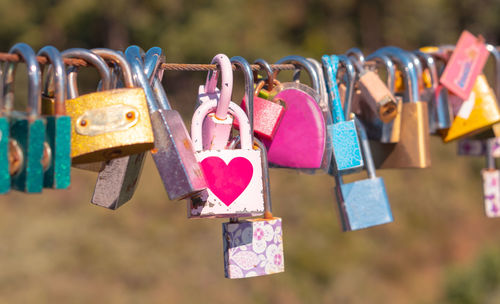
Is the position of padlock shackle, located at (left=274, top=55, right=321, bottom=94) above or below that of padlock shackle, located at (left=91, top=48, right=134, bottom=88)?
above

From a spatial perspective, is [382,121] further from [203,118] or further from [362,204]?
[203,118]

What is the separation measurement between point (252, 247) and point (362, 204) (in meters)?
0.39

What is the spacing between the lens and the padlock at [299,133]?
4.52 ft

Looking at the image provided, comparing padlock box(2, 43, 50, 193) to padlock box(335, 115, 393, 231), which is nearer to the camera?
padlock box(2, 43, 50, 193)

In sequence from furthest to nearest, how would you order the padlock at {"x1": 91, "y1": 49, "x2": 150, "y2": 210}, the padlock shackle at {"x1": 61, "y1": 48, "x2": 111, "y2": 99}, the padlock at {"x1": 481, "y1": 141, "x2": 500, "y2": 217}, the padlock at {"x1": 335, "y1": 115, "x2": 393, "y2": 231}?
the padlock at {"x1": 481, "y1": 141, "x2": 500, "y2": 217} → the padlock at {"x1": 335, "y1": 115, "x2": 393, "y2": 231} → the padlock at {"x1": 91, "y1": 49, "x2": 150, "y2": 210} → the padlock shackle at {"x1": 61, "y1": 48, "x2": 111, "y2": 99}

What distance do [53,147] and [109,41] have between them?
8.45 meters

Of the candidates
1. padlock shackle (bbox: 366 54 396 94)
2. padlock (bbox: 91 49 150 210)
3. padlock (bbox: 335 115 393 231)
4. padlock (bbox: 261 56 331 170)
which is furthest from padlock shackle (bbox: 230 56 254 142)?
padlock shackle (bbox: 366 54 396 94)

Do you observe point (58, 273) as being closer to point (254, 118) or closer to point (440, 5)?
point (254, 118)

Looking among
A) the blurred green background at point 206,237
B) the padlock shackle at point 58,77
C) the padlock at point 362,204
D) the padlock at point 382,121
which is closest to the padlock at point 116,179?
the padlock shackle at point 58,77

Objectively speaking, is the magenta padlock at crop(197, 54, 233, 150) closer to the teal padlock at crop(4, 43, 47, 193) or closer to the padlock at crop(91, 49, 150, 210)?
the padlock at crop(91, 49, 150, 210)

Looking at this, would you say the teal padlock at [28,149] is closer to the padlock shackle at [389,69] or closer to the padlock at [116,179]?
the padlock at [116,179]

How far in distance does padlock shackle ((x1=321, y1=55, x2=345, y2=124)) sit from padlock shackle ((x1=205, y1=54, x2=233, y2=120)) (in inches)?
11.9

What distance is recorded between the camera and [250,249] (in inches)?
51.6

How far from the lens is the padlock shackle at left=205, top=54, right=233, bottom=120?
1.22 m
